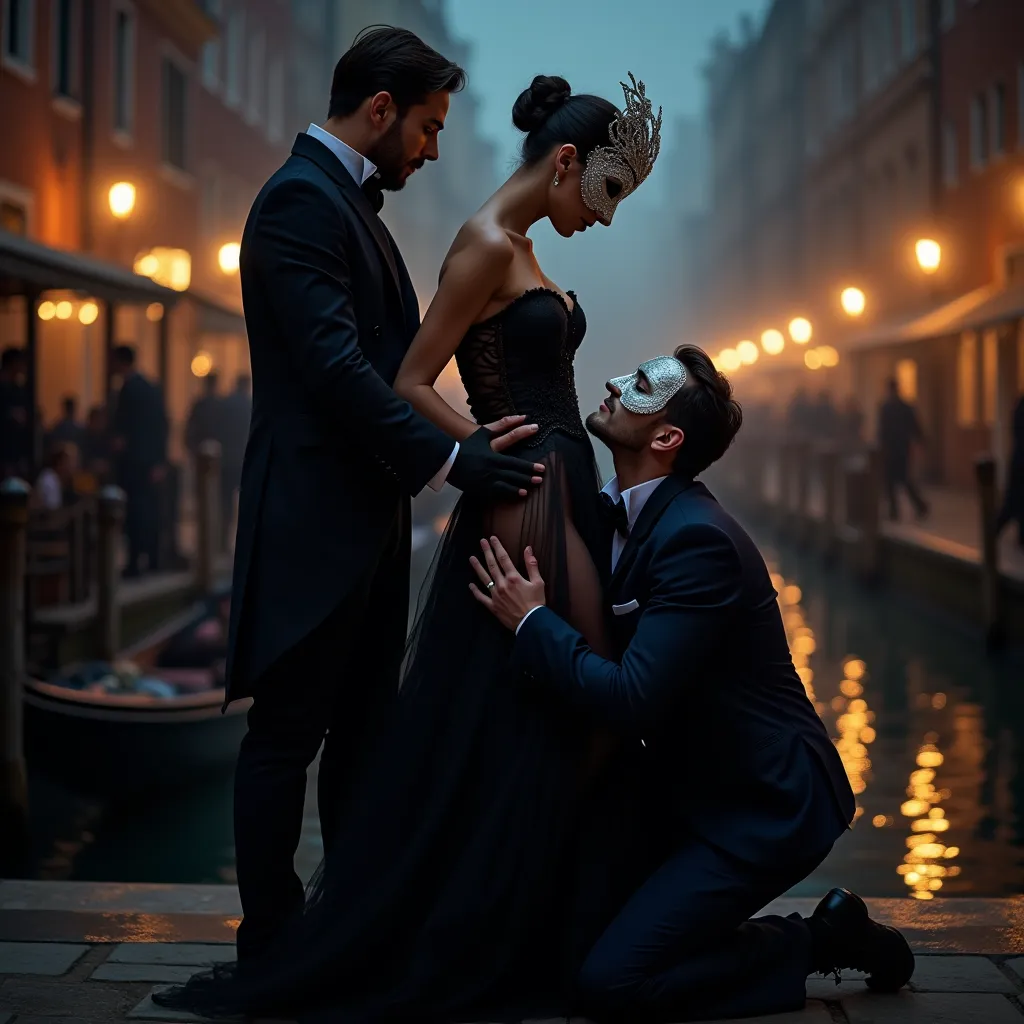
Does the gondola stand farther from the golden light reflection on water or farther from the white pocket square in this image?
the white pocket square

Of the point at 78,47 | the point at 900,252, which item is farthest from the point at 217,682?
the point at 900,252

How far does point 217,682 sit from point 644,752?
5.94 meters

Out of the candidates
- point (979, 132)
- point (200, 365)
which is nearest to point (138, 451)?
point (200, 365)

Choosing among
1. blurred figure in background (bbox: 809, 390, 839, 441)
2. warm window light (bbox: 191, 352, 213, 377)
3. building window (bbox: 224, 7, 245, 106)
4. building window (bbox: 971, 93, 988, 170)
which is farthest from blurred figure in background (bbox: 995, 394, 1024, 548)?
building window (bbox: 224, 7, 245, 106)

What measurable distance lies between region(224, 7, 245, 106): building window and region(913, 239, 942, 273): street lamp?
1512 cm

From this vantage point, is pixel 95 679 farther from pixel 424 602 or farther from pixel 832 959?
pixel 832 959

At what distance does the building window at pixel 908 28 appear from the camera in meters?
31.7

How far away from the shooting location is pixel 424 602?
12.7 feet

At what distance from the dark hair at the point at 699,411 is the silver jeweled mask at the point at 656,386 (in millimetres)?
15

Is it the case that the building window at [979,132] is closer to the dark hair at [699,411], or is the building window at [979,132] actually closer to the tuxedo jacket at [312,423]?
the dark hair at [699,411]

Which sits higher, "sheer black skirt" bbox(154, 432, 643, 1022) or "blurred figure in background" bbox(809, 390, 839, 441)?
"blurred figure in background" bbox(809, 390, 839, 441)

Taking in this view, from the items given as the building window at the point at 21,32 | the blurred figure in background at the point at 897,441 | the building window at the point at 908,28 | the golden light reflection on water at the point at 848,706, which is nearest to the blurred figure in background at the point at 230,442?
the building window at the point at 21,32

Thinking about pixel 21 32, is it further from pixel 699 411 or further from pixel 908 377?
pixel 908 377

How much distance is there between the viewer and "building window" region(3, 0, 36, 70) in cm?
1802
